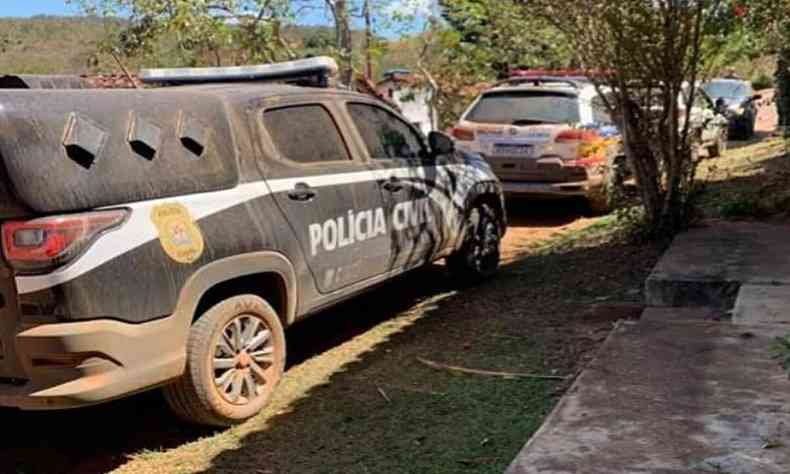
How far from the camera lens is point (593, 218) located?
10.4 m

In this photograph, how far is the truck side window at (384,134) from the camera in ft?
19.3

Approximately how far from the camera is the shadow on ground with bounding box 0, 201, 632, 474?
4152mm

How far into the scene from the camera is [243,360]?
4.51 metres

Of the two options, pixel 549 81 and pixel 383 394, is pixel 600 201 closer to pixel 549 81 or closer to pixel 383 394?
pixel 549 81

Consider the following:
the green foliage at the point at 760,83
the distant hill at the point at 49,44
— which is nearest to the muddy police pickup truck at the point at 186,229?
the distant hill at the point at 49,44

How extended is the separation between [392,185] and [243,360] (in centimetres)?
190

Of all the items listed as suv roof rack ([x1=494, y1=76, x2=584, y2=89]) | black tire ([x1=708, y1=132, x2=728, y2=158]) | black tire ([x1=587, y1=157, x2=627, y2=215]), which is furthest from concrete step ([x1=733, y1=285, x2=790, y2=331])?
black tire ([x1=708, y1=132, x2=728, y2=158])

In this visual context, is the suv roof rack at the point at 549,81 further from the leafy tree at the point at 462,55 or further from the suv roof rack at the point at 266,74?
the suv roof rack at the point at 266,74

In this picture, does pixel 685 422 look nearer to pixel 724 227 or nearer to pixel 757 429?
pixel 757 429

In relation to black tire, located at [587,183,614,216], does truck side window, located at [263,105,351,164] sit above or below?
above

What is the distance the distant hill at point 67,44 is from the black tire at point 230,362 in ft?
23.2

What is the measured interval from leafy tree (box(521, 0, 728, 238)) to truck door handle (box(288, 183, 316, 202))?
330 cm

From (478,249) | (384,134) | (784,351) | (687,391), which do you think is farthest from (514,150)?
(784,351)

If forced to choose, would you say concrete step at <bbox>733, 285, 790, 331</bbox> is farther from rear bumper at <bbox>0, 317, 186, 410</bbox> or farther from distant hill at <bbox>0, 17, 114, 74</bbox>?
distant hill at <bbox>0, 17, 114, 74</bbox>
